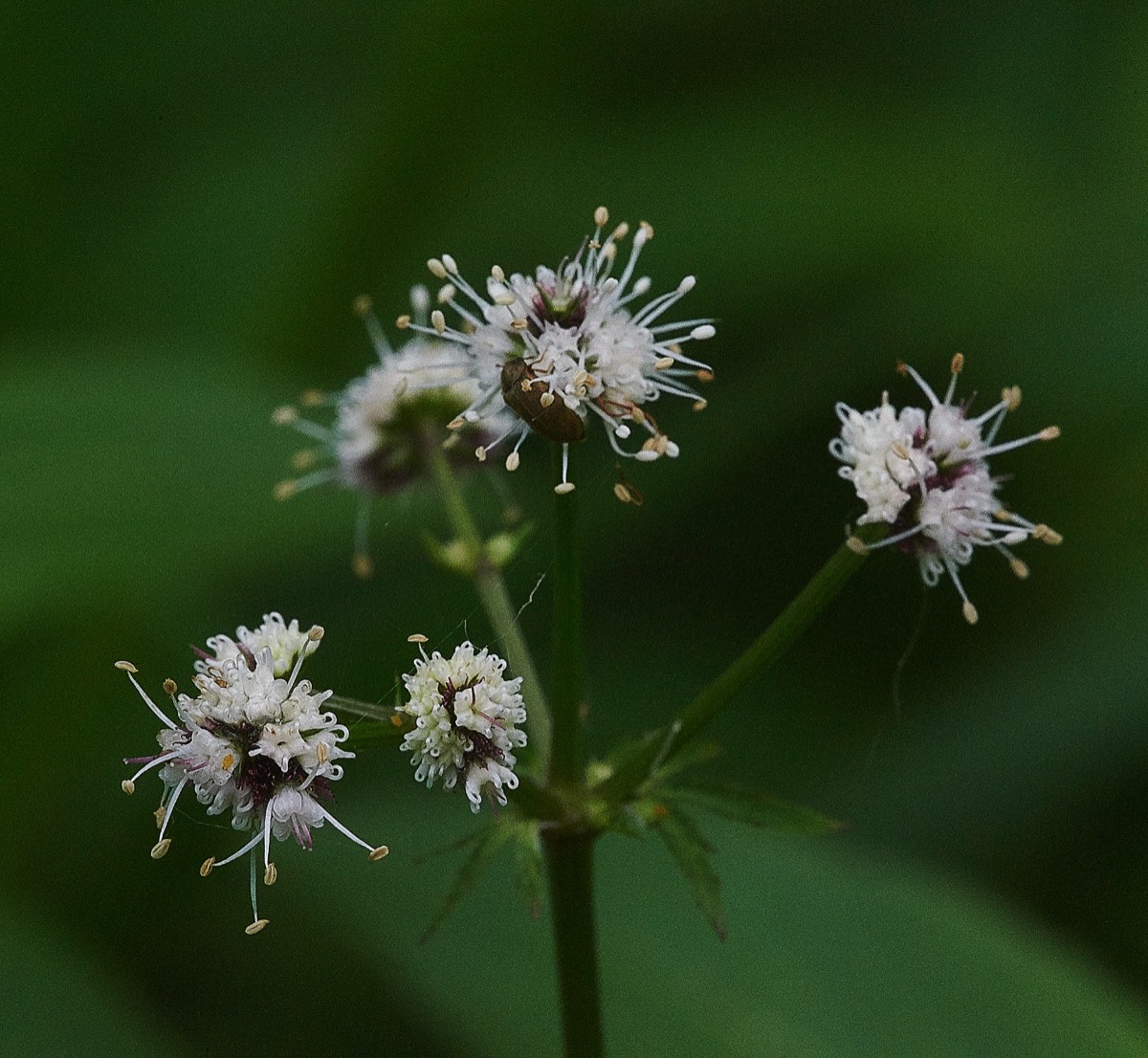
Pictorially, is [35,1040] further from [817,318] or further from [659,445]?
[817,318]

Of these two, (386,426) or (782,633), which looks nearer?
(782,633)

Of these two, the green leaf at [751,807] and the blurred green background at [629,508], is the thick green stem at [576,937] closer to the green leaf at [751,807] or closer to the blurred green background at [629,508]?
the green leaf at [751,807]

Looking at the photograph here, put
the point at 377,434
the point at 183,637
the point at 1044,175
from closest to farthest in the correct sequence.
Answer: the point at 377,434 < the point at 183,637 < the point at 1044,175

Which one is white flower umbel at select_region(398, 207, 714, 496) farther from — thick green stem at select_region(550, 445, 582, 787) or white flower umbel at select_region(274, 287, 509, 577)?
white flower umbel at select_region(274, 287, 509, 577)

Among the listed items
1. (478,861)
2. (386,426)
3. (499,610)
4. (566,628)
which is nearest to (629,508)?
(386,426)

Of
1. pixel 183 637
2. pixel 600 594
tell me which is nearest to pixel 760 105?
pixel 600 594

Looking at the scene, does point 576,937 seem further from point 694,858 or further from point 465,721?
point 465,721
